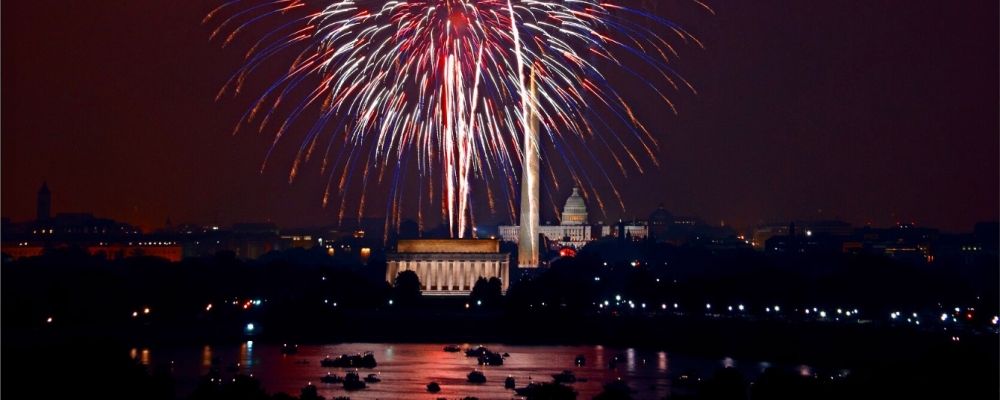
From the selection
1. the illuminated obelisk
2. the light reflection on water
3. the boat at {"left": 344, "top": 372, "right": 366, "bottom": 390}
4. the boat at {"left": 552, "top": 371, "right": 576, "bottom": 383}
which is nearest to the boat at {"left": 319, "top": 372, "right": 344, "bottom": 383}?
the light reflection on water

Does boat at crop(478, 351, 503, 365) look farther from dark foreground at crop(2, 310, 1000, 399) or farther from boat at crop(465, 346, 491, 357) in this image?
dark foreground at crop(2, 310, 1000, 399)

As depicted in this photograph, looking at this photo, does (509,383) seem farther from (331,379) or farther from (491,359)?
(491,359)

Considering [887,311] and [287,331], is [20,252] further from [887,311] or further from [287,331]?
[887,311]

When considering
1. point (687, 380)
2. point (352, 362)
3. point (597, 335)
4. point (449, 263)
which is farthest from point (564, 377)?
point (449, 263)

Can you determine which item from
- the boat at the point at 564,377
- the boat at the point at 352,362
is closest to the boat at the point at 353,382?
the boat at the point at 352,362

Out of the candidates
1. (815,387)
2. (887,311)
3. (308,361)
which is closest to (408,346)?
(308,361)

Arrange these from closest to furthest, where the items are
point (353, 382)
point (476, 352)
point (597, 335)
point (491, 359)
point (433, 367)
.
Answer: point (353, 382) < point (433, 367) < point (491, 359) < point (476, 352) < point (597, 335)

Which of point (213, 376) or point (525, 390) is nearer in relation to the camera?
point (525, 390)

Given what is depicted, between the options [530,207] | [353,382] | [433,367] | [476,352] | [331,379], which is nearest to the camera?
[353,382]

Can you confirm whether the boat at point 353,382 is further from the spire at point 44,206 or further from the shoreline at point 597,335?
the spire at point 44,206
